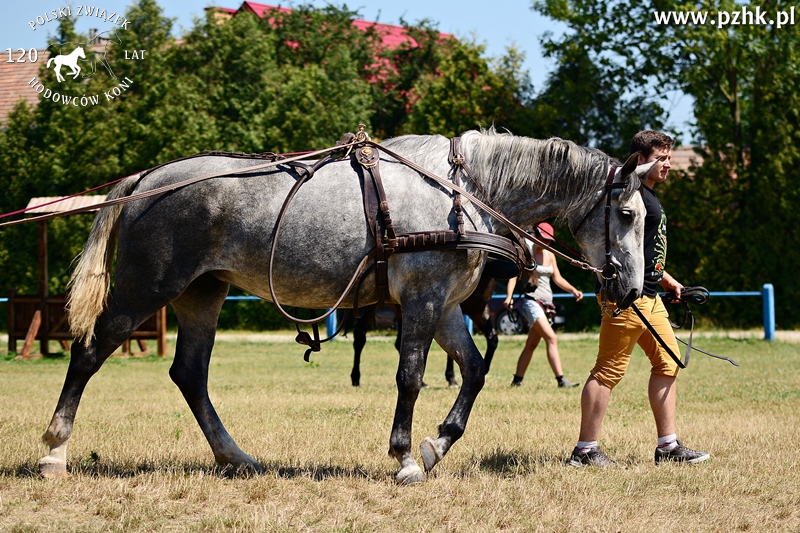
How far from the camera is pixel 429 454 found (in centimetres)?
536

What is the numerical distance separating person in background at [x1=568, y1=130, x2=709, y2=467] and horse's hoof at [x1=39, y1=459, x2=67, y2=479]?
10.7ft

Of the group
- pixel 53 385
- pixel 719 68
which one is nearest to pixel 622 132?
pixel 719 68

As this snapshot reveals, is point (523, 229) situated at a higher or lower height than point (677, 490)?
higher

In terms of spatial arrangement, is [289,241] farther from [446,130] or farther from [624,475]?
[446,130]

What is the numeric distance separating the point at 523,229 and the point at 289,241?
1.52 meters

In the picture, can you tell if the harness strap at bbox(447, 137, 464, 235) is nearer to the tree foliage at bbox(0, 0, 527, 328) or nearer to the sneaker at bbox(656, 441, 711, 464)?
the sneaker at bbox(656, 441, 711, 464)

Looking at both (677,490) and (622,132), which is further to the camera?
(622,132)

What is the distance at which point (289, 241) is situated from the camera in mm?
5332

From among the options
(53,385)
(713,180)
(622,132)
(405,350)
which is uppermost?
(622,132)

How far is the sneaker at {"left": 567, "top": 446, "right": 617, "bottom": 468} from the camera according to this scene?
5.81m

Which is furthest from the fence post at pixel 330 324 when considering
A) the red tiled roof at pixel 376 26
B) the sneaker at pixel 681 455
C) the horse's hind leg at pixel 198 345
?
the red tiled roof at pixel 376 26

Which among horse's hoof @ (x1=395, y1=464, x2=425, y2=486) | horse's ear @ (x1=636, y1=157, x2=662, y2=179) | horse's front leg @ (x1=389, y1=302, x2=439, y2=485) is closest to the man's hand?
horse's ear @ (x1=636, y1=157, x2=662, y2=179)

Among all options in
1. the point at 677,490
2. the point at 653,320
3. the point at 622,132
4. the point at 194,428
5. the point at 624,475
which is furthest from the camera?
the point at 622,132

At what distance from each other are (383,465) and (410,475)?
64 centimetres
